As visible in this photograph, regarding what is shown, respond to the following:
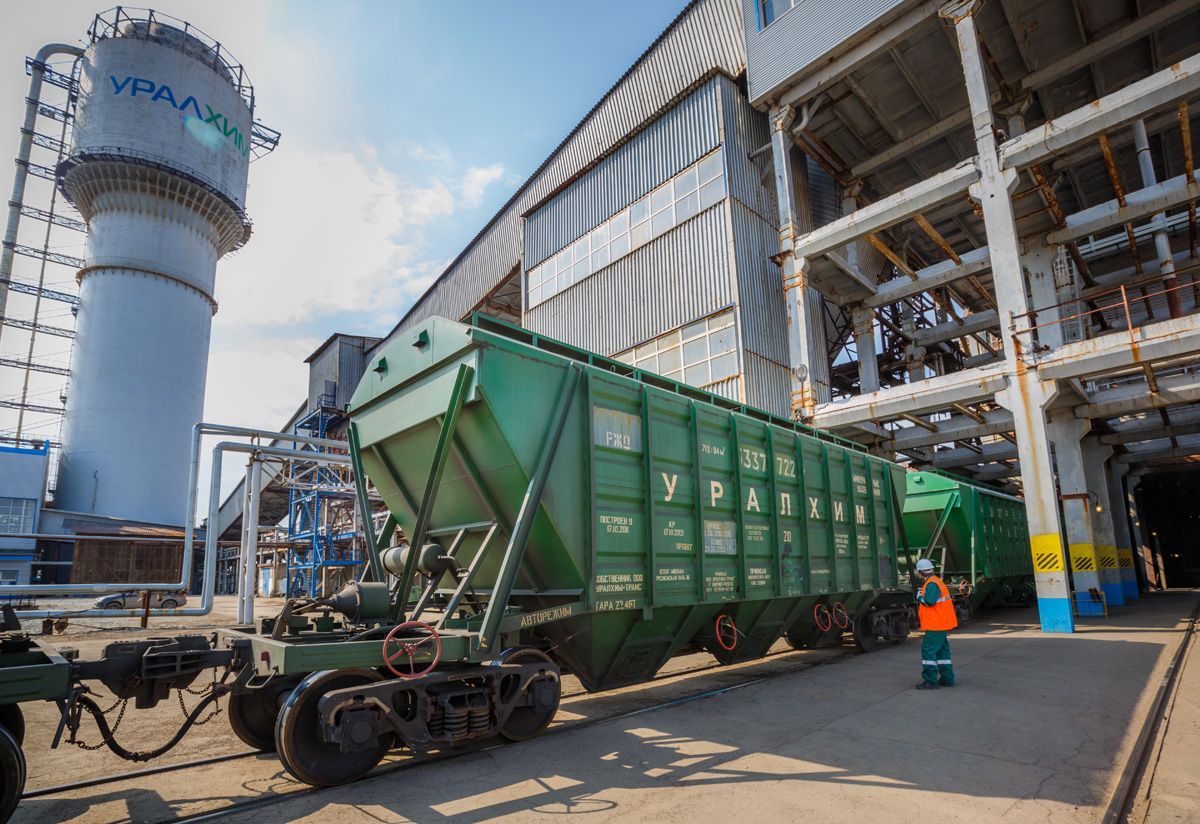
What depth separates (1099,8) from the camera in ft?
59.8

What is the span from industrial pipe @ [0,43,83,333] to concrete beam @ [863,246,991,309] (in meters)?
51.8

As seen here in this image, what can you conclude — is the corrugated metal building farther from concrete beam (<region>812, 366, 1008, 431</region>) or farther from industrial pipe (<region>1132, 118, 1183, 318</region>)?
→ industrial pipe (<region>1132, 118, 1183, 318</region>)

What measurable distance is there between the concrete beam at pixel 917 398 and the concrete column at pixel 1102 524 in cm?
872

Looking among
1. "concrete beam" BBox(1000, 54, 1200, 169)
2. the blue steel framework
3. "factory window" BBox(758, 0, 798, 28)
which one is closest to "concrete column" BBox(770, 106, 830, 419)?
"factory window" BBox(758, 0, 798, 28)

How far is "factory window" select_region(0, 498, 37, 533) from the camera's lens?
1388 inches

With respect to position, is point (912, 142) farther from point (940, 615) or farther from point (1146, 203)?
point (940, 615)

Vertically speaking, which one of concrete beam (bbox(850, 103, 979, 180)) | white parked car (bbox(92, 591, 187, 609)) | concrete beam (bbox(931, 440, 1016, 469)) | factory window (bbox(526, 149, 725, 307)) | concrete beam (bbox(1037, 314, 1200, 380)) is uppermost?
concrete beam (bbox(850, 103, 979, 180))

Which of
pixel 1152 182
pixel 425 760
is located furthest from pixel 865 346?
pixel 425 760

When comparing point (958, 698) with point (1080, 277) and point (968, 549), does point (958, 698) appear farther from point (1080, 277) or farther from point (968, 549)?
point (1080, 277)

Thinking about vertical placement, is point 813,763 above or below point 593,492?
below

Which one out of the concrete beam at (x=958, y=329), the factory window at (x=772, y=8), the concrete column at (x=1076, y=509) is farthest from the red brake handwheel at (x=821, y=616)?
the concrete beam at (x=958, y=329)

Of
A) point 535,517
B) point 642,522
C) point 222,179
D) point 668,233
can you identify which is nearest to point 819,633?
point 642,522

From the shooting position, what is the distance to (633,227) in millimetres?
22344

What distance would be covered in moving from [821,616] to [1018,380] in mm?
8819
